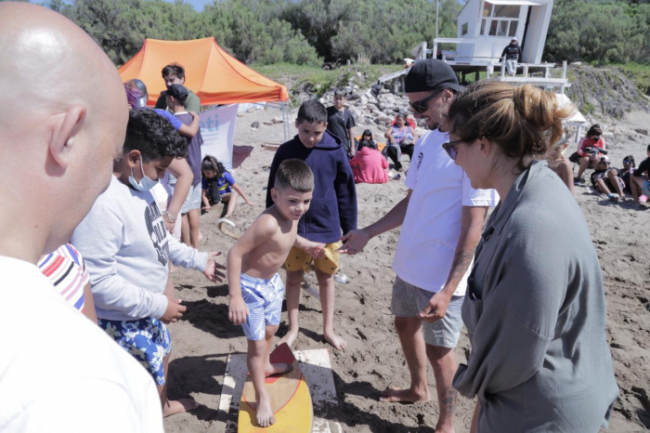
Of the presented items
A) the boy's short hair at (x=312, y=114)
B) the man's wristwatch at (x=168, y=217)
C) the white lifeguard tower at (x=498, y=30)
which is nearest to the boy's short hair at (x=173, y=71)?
the man's wristwatch at (x=168, y=217)

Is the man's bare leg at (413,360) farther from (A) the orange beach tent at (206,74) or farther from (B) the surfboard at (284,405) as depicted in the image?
(A) the orange beach tent at (206,74)

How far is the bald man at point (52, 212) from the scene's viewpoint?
0.50 meters

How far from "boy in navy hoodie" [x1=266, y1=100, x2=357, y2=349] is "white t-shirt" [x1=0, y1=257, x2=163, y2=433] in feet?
9.54

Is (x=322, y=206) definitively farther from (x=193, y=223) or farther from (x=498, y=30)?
(x=498, y=30)

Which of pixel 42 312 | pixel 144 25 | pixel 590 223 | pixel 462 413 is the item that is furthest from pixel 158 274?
pixel 144 25

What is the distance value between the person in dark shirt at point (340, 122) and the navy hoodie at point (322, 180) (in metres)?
4.03

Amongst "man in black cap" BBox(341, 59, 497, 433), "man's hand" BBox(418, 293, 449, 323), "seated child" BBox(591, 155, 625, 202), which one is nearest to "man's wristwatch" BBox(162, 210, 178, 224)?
"man in black cap" BBox(341, 59, 497, 433)

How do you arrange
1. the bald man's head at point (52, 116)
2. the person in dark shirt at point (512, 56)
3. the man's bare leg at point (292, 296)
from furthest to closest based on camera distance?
the person in dark shirt at point (512, 56), the man's bare leg at point (292, 296), the bald man's head at point (52, 116)

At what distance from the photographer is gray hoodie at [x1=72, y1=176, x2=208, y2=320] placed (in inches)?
73.2

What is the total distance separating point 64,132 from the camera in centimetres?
67

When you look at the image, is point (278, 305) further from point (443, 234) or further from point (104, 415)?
point (104, 415)

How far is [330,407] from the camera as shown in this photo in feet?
9.66

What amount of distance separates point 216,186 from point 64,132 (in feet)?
20.9

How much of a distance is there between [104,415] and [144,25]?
3177cm
